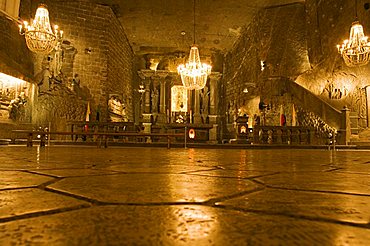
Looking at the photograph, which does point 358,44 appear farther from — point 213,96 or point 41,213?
point 41,213

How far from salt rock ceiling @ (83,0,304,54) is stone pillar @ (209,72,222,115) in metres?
1.88

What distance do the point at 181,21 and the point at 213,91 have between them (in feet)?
16.8

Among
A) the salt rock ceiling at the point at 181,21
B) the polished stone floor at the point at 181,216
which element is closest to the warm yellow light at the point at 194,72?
the salt rock ceiling at the point at 181,21

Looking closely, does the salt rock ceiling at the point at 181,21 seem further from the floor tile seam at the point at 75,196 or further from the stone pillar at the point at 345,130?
the floor tile seam at the point at 75,196

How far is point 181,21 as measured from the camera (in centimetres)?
1489

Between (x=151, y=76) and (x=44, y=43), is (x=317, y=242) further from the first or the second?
(x=151, y=76)

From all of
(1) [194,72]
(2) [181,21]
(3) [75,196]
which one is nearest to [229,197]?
(3) [75,196]

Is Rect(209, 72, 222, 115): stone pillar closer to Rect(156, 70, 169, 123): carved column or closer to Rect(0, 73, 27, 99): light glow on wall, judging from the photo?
Rect(156, 70, 169, 123): carved column

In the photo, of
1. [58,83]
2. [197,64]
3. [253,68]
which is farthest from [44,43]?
[253,68]

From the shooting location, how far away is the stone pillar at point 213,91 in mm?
18031

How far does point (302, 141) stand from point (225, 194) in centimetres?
930

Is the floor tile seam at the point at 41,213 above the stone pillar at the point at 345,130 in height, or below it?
below

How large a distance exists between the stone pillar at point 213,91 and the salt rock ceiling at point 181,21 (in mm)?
1880

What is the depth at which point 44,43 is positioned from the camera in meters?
8.10
